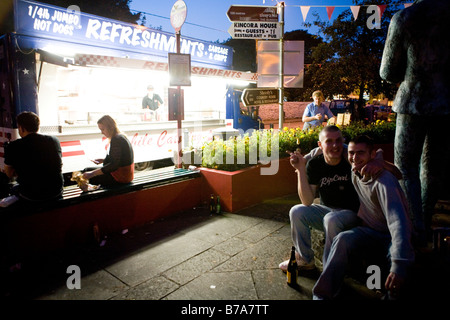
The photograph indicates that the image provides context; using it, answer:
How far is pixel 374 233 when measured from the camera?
8.57 ft

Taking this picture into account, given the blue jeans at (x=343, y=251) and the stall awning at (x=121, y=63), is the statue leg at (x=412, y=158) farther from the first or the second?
the stall awning at (x=121, y=63)

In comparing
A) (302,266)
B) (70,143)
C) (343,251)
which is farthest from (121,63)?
(343,251)

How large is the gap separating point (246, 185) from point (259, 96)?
6.81 feet

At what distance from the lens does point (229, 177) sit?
5219 mm

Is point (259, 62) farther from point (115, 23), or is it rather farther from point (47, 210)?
point (47, 210)

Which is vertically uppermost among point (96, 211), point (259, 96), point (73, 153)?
point (259, 96)

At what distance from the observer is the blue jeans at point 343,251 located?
2496 millimetres

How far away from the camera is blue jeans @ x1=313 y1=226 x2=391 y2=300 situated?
250cm

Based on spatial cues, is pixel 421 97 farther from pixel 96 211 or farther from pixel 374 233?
pixel 96 211

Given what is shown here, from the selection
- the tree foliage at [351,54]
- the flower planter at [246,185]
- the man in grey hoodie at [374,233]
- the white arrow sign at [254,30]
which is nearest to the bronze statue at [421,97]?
the man in grey hoodie at [374,233]

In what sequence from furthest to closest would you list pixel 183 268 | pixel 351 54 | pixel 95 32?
pixel 351 54, pixel 95 32, pixel 183 268

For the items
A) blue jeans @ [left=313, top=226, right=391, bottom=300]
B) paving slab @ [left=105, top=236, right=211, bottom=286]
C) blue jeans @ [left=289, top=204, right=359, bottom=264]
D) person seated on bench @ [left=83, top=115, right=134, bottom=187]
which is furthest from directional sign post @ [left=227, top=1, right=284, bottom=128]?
blue jeans @ [left=313, top=226, right=391, bottom=300]

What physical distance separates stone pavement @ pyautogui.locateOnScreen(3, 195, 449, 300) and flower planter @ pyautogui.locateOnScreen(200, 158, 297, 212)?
553 millimetres
